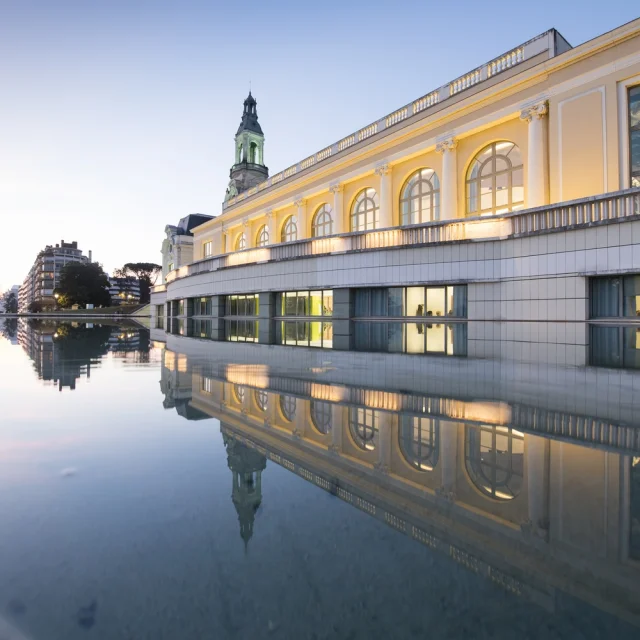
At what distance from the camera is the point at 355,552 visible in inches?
87.6

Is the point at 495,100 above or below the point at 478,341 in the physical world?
above

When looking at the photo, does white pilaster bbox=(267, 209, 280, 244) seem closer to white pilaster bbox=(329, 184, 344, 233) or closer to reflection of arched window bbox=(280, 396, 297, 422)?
white pilaster bbox=(329, 184, 344, 233)

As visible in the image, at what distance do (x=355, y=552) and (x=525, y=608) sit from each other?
31.6 inches

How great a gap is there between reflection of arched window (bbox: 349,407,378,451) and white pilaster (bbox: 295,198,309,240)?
109 feet

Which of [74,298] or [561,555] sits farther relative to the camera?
[74,298]

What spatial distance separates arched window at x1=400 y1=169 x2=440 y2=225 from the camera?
27.5 metres

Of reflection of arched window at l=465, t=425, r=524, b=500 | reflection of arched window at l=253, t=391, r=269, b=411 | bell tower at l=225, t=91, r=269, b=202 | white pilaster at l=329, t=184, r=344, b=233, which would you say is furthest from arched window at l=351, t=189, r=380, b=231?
bell tower at l=225, t=91, r=269, b=202

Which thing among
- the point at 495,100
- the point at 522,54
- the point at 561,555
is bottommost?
the point at 561,555

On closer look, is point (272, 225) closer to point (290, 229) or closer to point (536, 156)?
point (290, 229)

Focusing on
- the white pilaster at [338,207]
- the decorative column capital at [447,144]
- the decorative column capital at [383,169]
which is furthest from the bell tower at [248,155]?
the decorative column capital at [447,144]

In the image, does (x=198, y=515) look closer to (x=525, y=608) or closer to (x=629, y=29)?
(x=525, y=608)

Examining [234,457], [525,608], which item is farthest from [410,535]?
[234,457]

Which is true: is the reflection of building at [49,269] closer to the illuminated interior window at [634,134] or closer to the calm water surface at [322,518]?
the illuminated interior window at [634,134]

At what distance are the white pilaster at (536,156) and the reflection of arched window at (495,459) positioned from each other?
2035 centimetres
